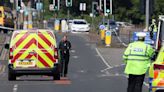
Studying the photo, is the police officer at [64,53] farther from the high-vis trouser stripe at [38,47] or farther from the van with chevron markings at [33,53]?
the high-vis trouser stripe at [38,47]

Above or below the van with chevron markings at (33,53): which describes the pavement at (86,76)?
below

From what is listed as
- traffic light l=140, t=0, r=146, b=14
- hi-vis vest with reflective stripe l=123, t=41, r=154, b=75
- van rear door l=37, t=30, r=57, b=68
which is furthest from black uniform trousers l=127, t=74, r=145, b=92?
van rear door l=37, t=30, r=57, b=68

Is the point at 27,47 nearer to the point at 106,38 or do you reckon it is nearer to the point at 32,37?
the point at 32,37

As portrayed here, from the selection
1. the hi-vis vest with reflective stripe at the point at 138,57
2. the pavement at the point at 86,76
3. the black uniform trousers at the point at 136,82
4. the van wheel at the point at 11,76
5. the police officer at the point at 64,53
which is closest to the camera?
the hi-vis vest with reflective stripe at the point at 138,57

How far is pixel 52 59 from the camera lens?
976 inches

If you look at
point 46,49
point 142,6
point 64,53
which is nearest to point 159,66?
point 142,6

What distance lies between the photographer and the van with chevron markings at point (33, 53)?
2453 cm

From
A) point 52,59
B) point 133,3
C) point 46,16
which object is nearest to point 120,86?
point 52,59

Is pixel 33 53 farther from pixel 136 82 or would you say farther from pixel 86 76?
pixel 136 82

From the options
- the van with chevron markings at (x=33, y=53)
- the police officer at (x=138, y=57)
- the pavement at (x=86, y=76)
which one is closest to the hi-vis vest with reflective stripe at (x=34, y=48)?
the van with chevron markings at (x=33, y=53)

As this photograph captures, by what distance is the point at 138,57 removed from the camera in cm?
1566

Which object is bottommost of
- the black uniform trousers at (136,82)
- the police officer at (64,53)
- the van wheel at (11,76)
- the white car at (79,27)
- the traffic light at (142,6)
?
the white car at (79,27)

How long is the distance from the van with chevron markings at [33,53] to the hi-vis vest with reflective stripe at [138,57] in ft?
29.7

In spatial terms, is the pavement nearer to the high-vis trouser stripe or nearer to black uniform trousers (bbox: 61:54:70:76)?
black uniform trousers (bbox: 61:54:70:76)
